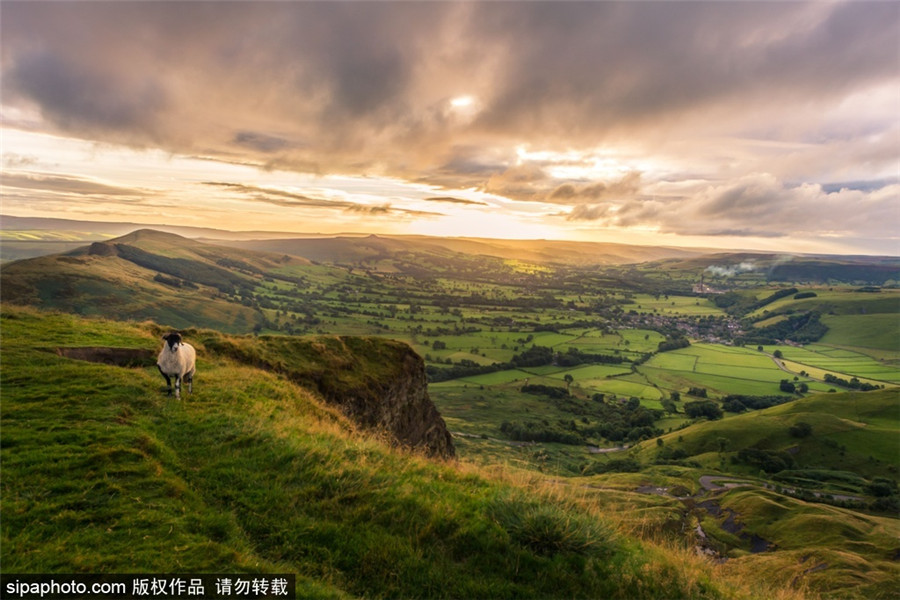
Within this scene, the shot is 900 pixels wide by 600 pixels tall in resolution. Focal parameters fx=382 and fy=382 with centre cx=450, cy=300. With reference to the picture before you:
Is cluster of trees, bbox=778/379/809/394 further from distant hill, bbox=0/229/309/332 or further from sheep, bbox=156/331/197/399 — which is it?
distant hill, bbox=0/229/309/332

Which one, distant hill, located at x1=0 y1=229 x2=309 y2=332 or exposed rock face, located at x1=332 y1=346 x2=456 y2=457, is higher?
exposed rock face, located at x1=332 y1=346 x2=456 y2=457

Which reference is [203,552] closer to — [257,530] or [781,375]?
[257,530]

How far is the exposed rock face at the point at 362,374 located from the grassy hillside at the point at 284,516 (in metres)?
11.5

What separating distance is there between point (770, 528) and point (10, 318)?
10166 cm

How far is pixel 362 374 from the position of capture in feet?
101

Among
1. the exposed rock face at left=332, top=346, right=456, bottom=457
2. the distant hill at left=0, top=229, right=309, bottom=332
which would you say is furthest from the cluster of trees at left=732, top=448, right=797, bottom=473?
the distant hill at left=0, top=229, right=309, bottom=332

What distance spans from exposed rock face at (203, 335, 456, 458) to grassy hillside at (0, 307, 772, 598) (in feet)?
37.7

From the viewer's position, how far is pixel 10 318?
61.9 ft

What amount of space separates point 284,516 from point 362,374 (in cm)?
2322

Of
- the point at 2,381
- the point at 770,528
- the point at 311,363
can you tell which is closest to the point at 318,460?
the point at 2,381

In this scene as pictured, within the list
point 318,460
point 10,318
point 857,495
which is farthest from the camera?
point 857,495

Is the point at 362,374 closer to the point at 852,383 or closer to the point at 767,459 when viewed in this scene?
the point at 767,459

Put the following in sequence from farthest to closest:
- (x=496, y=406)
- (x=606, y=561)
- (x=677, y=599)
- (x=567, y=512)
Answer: (x=496, y=406)
(x=567, y=512)
(x=606, y=561)
(x=677, y=599)

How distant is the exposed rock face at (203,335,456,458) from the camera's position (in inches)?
1002
